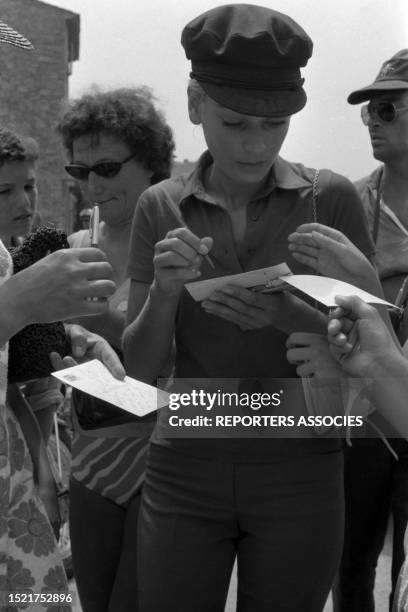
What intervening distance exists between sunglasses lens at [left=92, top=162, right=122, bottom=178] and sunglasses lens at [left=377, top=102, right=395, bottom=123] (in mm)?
1077

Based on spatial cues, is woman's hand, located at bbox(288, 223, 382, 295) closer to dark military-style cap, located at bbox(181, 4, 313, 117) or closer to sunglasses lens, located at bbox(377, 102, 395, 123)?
dark military-style cap, located at bbox(181, 4, 313, 117)

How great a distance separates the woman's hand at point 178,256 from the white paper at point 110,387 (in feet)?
0.81

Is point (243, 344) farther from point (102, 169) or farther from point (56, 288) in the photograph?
point (102, 169)

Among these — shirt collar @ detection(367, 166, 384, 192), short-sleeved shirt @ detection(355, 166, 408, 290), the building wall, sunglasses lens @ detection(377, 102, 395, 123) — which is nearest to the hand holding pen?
short-sleeved shirt @ detection(355, 166, 408, 290)

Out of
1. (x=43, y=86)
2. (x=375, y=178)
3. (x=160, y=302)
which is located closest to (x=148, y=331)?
(x=160, y=302)

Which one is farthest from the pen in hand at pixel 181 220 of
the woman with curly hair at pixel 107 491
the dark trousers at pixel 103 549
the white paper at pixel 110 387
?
the dark trousers at pixel 103 549

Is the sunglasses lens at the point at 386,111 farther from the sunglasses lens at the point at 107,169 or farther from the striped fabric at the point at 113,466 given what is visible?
the striped fabric at the point at 113,466

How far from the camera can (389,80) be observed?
132 inches

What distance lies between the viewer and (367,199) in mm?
3264

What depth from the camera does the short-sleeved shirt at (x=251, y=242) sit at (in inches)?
84.9

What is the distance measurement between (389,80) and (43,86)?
20.9 m

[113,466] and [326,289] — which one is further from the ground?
[326,289]

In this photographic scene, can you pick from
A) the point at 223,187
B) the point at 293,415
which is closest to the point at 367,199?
the point at 223,187

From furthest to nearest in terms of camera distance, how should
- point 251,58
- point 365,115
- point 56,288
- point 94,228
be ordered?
point 365,115, point 251,58, point 94,228, point 56,288
